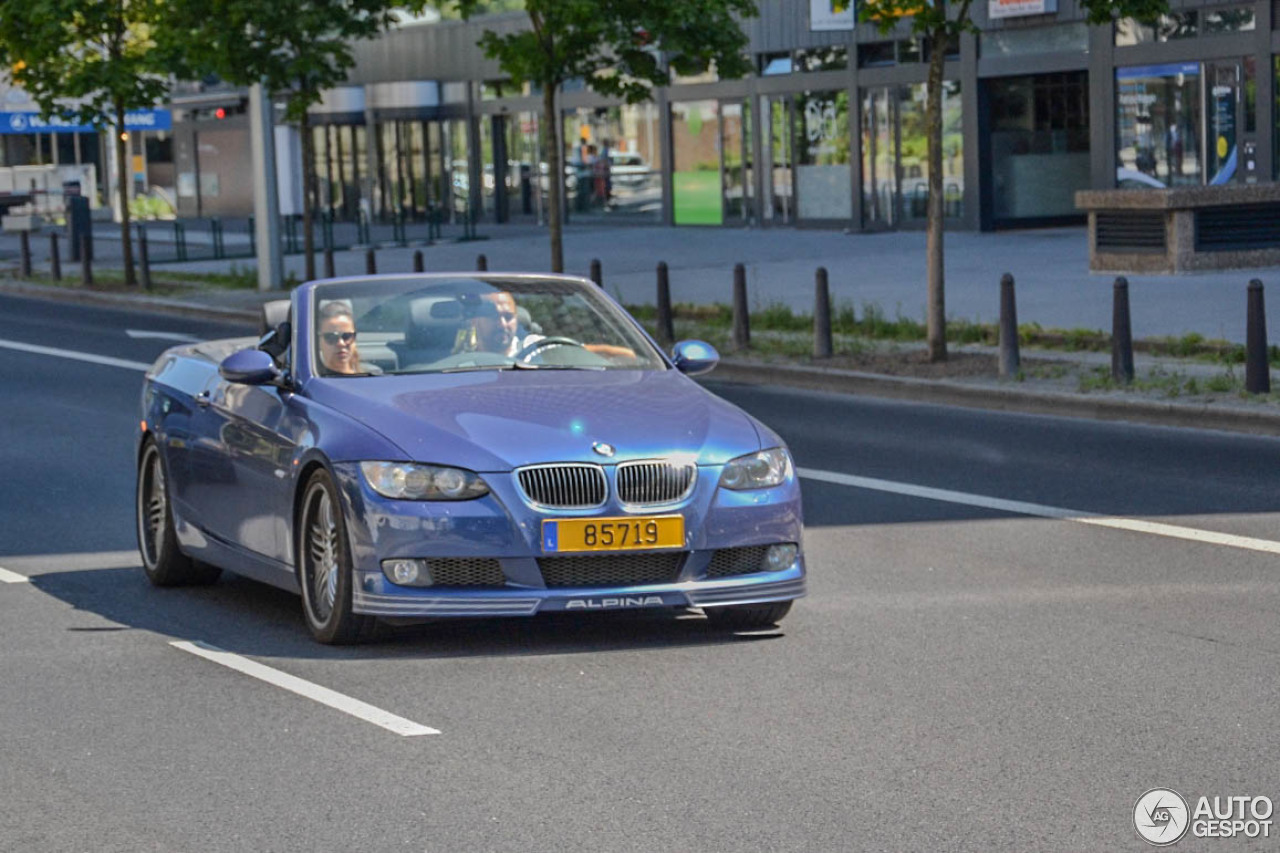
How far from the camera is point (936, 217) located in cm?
1964

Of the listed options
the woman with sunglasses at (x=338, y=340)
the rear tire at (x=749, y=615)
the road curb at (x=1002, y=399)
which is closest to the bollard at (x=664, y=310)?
the road curb at (x=1002, y=399)

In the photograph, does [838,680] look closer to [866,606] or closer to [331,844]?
[866,606]

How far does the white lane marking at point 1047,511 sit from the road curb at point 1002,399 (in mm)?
3354

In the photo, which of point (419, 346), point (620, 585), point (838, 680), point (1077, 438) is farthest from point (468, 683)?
Result: point (1077, 438)

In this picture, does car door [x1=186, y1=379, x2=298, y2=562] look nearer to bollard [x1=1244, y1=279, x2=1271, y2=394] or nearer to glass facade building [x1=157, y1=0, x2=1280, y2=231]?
bollard [x1=1244, y1=279, x2=1271, y2=394]

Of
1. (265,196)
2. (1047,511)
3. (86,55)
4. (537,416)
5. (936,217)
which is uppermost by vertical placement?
(86,55)

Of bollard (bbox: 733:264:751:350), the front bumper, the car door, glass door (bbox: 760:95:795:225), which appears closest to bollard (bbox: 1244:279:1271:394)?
bollard (bbox: 733:264:751:350)

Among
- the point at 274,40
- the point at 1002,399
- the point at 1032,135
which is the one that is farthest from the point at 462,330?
the point at 1032,135

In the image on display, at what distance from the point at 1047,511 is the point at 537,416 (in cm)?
430

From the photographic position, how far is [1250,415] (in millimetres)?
15109

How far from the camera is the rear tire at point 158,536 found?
9.91 meters

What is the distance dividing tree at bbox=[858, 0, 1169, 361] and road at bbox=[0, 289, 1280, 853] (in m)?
7.23

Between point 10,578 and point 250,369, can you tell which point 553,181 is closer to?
point 10,578

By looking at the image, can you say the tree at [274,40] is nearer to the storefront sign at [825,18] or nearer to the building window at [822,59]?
the storefront sign at [825,18]
